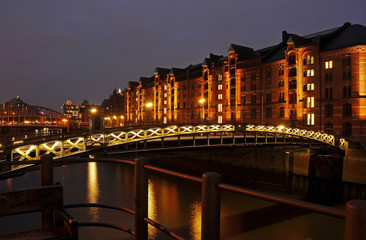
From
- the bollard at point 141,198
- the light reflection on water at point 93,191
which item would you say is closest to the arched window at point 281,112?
the light reflection on water at point 93,191

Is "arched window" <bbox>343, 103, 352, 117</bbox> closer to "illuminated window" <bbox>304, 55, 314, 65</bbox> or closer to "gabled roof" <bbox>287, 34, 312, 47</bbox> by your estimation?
"illuminated window" <bbox>304, 55, 314, 65</bbox>

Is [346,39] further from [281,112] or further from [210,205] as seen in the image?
[210,205]

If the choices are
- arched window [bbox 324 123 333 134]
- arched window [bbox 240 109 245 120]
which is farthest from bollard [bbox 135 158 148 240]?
arched window [bbox 240 109 245 120]

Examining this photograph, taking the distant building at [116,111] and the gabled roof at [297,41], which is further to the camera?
the distant building at [116,111]

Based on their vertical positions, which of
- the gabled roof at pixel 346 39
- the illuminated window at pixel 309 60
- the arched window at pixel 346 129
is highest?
the gabled roof at pixel 346 39

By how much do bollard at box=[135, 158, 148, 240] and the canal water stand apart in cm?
1795

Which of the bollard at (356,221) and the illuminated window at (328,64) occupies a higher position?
the illuminated window at (328,64)

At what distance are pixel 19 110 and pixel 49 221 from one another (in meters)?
120

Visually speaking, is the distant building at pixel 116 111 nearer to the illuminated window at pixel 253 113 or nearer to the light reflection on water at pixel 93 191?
the illuminated window at pixel 253 113

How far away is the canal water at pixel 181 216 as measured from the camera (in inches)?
845

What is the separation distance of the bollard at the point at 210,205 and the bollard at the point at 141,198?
1228 millimetres

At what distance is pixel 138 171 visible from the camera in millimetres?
3836

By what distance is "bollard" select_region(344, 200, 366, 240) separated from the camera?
1.78m

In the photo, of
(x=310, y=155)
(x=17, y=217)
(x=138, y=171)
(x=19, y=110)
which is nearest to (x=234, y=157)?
(x=310, y=155)
